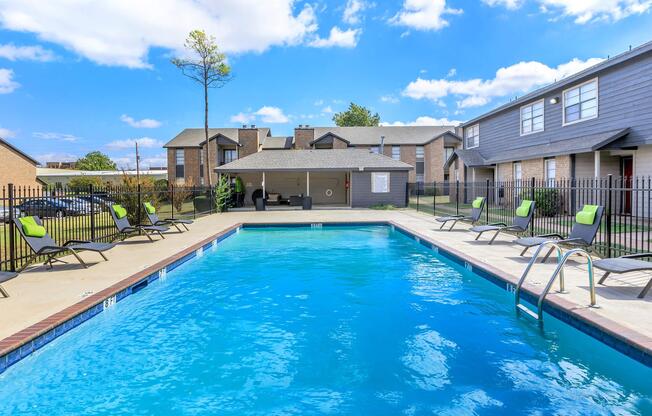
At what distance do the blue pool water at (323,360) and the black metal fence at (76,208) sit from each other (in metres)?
2.99

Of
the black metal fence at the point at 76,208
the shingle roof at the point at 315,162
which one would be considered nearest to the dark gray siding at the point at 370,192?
the shingle roof at the point at 315,162

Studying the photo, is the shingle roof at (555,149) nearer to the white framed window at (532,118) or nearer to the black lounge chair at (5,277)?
the white framed window at (532,118)

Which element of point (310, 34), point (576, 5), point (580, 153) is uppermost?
point (310, 34)

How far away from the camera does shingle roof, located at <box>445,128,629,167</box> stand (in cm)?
1487

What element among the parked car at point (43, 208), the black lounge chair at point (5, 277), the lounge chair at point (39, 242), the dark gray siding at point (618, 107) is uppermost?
the dark gray siding at point (618, 107)

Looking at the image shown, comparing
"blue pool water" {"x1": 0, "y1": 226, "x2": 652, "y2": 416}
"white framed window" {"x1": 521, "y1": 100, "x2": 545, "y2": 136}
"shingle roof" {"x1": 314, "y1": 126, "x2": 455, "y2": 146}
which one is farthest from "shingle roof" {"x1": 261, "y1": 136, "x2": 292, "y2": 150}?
"blue pool water" {"x1": 0, "y1": 226, "x2": 652, "y2": 416}

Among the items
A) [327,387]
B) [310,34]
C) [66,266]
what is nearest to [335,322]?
[327,387]

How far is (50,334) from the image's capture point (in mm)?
4562

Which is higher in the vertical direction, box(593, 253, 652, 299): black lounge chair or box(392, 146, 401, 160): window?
box(392, 146, 401, 160): window

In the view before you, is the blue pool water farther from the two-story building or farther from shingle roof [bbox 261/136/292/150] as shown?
shingle roof [bbox 261/136/292/150]

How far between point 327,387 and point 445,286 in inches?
163

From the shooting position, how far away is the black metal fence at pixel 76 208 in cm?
794

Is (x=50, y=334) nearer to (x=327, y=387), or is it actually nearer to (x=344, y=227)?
(x=327, y=387)

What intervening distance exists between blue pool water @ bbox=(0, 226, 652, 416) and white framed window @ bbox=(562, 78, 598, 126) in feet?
43.6
